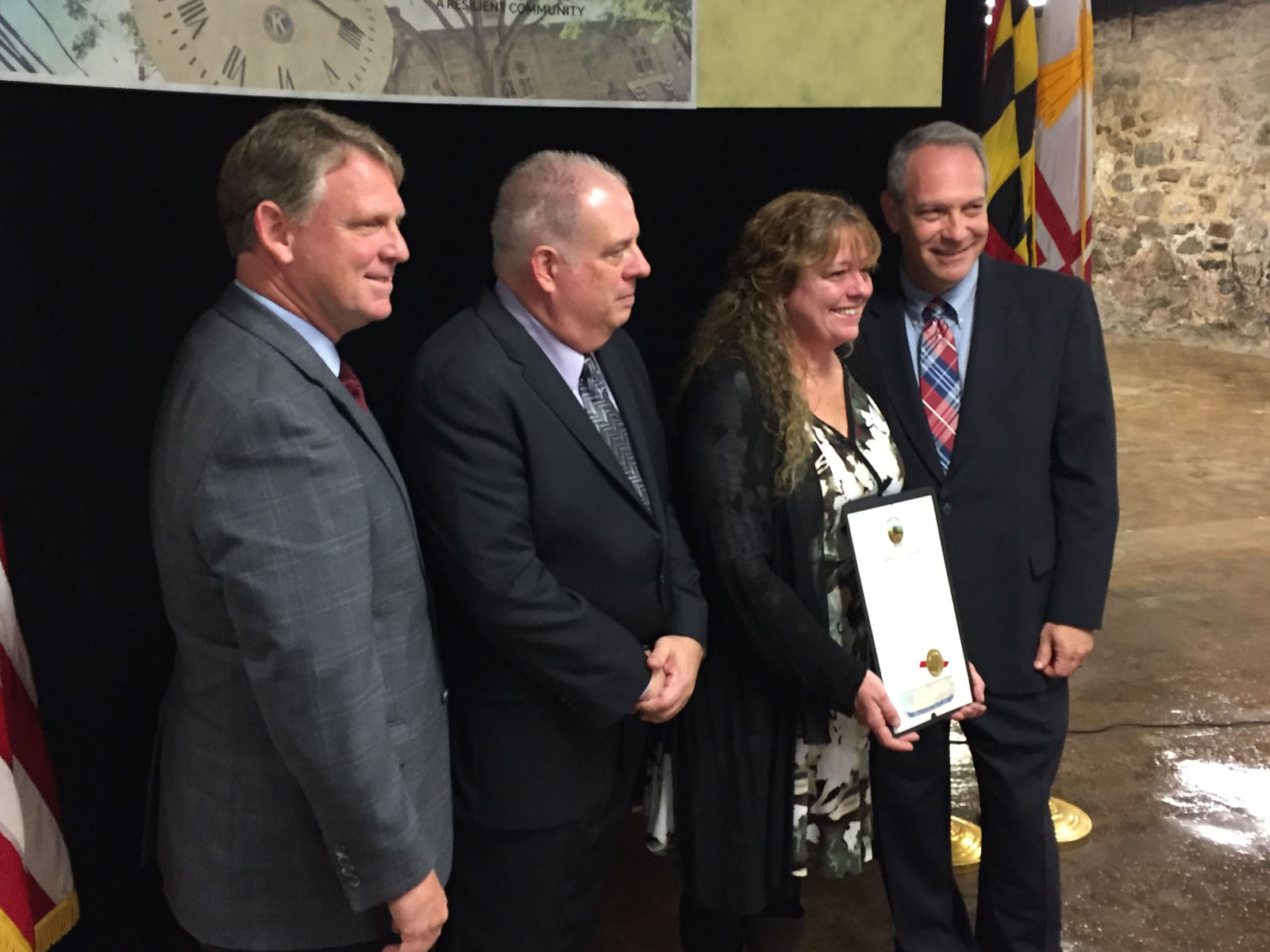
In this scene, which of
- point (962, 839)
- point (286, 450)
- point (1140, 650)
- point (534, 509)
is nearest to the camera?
point (286, 450)

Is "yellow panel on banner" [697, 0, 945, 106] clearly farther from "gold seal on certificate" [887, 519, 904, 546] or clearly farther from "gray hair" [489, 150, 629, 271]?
"gold seal on certificate" [887, 519, 904, 546]

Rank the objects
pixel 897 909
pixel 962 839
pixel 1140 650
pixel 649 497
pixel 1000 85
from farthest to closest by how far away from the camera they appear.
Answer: pixel 1140 650
pixel 1000 85
pixel 962 839
pixel 897 909
pixel 649 497

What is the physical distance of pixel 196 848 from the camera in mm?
1562

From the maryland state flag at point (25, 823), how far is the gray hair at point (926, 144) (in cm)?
173

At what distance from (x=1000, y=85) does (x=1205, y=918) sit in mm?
2348

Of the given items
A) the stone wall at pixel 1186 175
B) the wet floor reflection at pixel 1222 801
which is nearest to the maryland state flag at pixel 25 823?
the wet floor reflection at pixel 1222 801

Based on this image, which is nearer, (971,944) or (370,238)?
(370,238)

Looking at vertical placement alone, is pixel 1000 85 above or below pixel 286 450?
above

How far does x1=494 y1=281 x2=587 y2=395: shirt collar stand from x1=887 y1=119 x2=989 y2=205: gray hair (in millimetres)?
847

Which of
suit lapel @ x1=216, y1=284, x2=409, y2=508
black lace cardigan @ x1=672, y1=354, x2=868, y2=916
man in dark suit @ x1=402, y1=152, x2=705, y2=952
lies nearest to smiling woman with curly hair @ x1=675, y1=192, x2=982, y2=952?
black lace cardigan @ x1=672, y1=354, x2=868, y2=916

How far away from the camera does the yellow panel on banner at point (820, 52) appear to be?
100 inches

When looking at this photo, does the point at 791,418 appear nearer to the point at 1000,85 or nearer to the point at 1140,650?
the point at 1000,85

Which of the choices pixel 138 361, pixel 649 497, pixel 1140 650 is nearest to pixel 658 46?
pixel 649 497

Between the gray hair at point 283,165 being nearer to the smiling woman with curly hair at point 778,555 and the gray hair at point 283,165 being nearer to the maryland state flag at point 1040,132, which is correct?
the smiling woman with curly hair at point 778,555
